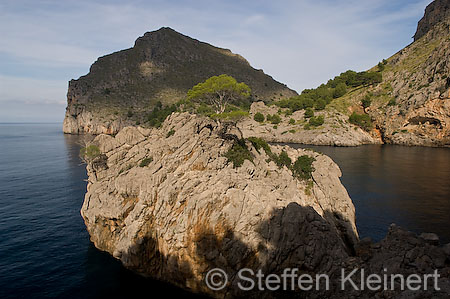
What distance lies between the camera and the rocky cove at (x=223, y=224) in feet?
68.6

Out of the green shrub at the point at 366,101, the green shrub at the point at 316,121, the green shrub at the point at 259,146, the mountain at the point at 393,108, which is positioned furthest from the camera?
the green shrub at the point at 366,101

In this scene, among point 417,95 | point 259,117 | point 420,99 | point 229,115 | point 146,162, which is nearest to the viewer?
point 146,162

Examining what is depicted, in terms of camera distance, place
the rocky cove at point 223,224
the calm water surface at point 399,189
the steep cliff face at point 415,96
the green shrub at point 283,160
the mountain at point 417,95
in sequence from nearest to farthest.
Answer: the rocky cove at point 223,224, the green shrub at point 283,160, the calm water surface at point 399,189, the mountain at point 417,95, the steep cliff face at point 415,96

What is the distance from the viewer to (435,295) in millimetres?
15055

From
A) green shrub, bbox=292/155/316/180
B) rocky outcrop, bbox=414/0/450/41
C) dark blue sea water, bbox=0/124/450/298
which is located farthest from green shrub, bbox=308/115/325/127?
green shrub, bbox=292/155/316/180

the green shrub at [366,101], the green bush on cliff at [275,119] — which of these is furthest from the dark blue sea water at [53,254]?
the green shrub at [366,101]

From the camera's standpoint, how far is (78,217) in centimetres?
4016

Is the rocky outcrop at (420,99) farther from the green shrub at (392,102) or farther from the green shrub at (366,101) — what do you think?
the green shrub at (366,101)

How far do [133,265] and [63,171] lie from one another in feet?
190

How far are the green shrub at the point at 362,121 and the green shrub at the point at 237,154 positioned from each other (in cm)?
10824

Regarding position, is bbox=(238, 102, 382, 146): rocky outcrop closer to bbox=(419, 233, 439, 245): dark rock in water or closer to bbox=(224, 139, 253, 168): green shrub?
bbox=(224, 139, 253, 168): green shrub

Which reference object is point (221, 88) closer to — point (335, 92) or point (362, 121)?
point (362, 121)

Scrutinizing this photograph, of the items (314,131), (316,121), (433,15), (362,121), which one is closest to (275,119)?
(316,121)
